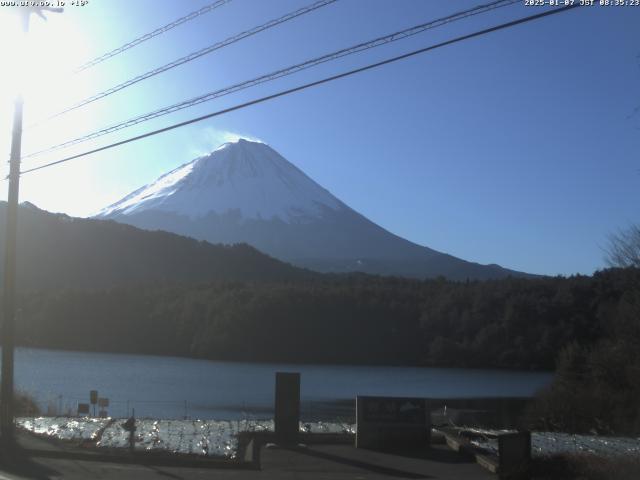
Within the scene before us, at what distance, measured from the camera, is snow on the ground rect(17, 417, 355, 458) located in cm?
1720

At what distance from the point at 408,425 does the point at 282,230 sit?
14355cm

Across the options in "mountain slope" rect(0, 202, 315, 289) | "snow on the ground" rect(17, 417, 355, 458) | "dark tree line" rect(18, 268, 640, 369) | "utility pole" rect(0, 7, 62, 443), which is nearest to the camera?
"snow on the ground" rect(17, 417, 355, 458)

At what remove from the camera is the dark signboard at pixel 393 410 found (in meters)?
18.3

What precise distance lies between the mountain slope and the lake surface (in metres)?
25.2

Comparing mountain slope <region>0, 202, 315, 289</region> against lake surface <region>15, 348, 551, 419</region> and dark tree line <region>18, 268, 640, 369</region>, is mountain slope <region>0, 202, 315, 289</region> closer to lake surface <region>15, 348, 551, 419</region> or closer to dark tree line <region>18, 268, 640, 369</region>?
dark tree line <region>18, 268, 640, 369</region>

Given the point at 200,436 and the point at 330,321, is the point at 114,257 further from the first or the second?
the point at 200,436

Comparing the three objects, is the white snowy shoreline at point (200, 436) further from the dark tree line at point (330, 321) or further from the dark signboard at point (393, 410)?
the dark tree line at point (330, 321)

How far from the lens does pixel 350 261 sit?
518ft

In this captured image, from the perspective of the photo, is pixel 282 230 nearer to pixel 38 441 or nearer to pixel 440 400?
pixel 440 400

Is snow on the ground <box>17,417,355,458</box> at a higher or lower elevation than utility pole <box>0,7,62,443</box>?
lower

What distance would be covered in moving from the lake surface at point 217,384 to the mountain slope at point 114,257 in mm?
25231

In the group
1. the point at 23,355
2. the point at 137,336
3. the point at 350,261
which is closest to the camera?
the point at 23,355

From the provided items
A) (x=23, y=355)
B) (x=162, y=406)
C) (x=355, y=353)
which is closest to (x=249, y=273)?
(x=355, y=353)

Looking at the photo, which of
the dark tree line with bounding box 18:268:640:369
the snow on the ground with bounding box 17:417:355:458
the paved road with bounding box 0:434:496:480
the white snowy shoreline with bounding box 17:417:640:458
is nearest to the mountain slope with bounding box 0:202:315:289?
the dark tree line with bounding box 18:268:640:369
